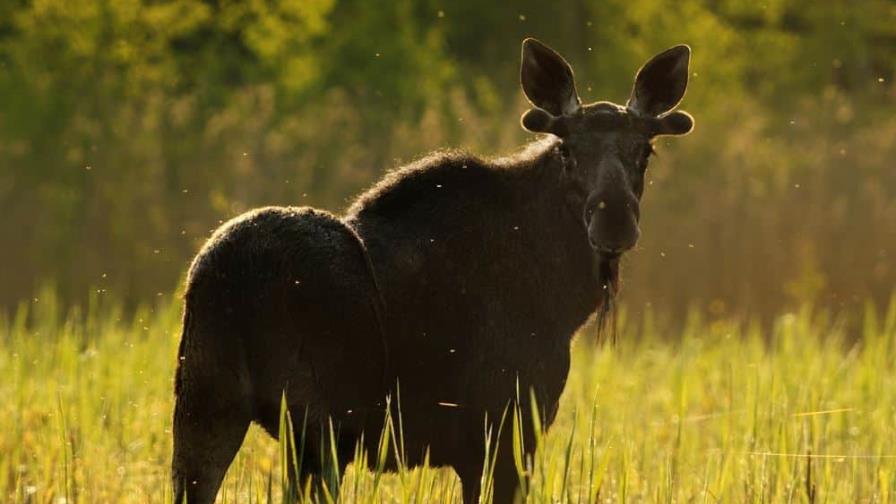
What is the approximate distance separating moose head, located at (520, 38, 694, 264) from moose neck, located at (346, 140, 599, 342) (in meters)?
0.13

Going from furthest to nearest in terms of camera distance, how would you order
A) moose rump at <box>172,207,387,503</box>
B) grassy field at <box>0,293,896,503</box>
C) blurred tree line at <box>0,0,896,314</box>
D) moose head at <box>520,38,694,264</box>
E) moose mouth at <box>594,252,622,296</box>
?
blurred tree line at <box>0,0,896,314</box> → moose mouth at <box>594,252,622,296</box> → grassy field at <box>0,293,896,503</box> → moose head at <box>520,38,694,264</box> → moose rump at <box>172,207,387,503</box>

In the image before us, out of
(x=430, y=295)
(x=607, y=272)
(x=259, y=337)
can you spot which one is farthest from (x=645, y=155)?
(x=259, y=337)

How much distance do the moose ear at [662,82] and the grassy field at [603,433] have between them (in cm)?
135

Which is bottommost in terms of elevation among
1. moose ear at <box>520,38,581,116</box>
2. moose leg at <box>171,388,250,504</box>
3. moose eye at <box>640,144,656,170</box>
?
moose leg at <box>171,388,250,504</box>

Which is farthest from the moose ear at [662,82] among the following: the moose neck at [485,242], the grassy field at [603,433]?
Answer: the grassy field at [603,433]

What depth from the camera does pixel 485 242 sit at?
5.79 m

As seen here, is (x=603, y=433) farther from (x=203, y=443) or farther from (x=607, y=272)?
(x=203, y=443)

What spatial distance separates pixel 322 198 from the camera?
19.7m

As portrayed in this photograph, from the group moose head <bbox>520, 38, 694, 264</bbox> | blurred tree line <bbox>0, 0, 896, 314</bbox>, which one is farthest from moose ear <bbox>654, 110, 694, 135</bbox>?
blurred tree line <bbox>0, 0, 896, 314</bbox>

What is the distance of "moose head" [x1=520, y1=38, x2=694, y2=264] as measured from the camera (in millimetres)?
5602

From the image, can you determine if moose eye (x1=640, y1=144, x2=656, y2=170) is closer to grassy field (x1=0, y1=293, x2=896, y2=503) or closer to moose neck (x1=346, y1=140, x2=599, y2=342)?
moose neck (x1=346, y1=140, x2=599, y2=342)

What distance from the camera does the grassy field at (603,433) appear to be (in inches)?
234

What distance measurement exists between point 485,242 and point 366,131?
17480mm

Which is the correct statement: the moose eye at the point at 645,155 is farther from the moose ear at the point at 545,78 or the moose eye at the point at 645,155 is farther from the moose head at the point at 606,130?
the moose ear at the point at 545,78
